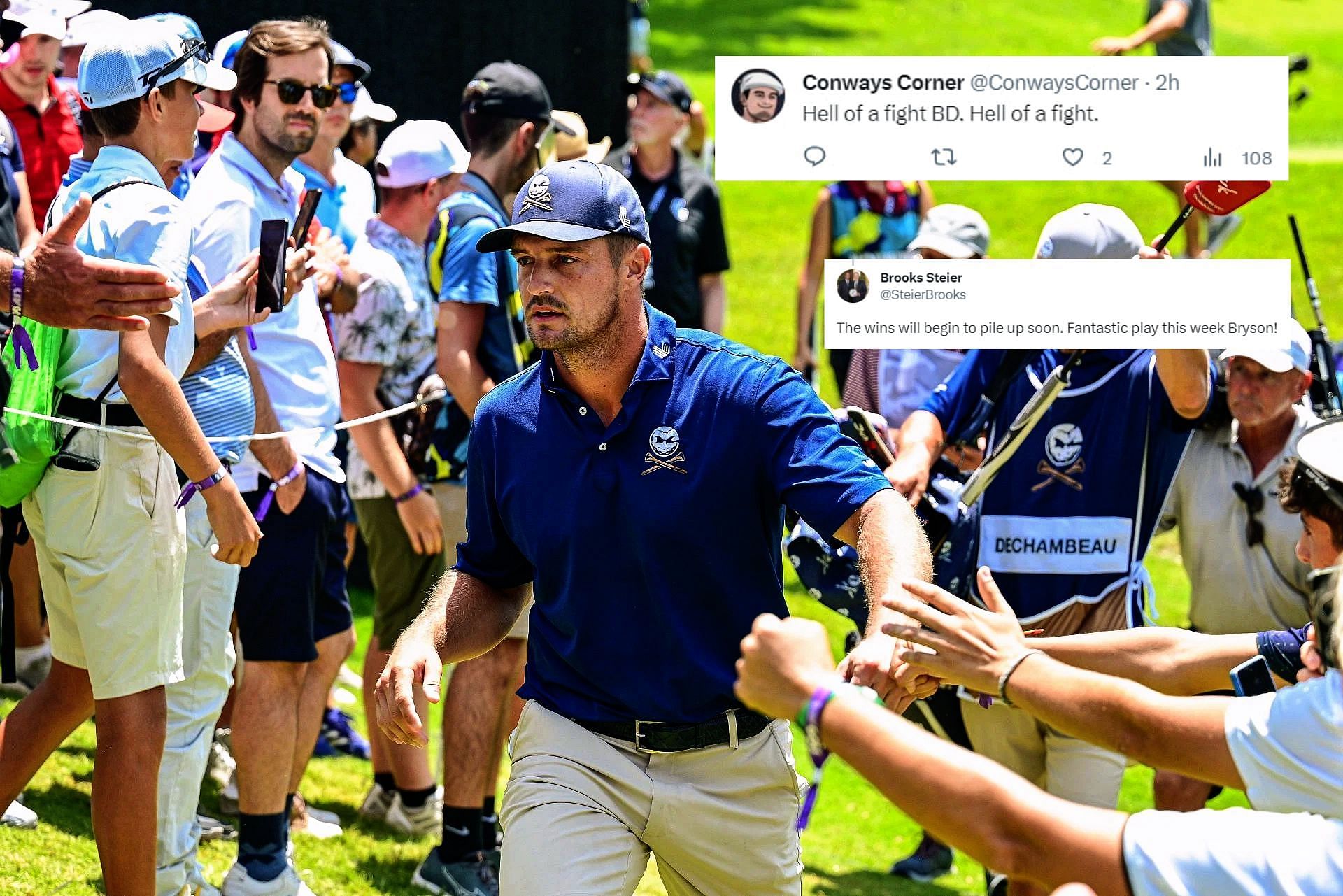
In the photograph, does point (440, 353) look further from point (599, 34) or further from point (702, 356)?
point (599, 34)

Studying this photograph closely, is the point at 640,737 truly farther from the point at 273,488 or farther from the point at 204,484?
the point at 273,488

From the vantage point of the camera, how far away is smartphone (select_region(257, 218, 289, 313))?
16.7ft

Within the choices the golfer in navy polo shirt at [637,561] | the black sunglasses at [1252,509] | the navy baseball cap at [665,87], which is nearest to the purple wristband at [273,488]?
the golfer in navy polo shirt at [637,561]

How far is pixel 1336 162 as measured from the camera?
68.7 feet

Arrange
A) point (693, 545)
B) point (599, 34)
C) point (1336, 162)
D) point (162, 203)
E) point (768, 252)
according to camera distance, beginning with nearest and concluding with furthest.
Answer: point (693, 545) → point (162, 203) → point (599, 34) → point (768, 252) → point (1336, 162)

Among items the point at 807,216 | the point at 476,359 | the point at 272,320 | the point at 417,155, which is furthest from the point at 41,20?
the point at 807,216

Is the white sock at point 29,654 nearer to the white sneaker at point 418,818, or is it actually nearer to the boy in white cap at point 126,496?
the white sneaker at point 418,818

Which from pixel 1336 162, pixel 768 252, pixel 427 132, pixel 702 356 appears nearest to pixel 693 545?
pixel 702 356

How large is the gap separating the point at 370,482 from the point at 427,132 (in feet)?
4.51

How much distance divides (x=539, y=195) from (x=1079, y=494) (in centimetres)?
240

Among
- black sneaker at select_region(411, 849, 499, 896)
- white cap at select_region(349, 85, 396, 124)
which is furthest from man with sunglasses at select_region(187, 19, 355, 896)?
white cap at select_region(349, 85, 396, 124)

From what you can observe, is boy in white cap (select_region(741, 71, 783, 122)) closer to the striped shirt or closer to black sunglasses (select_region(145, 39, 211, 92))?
black sunglasses (select_region(145, 39, 211, 92))

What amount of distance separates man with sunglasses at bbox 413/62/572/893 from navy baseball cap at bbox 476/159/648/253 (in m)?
2.01
